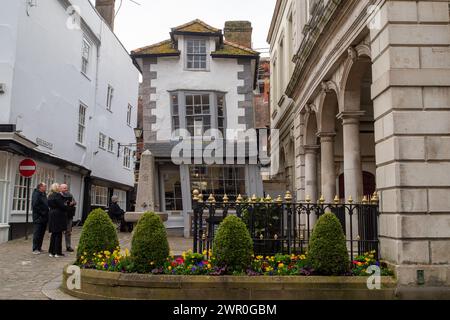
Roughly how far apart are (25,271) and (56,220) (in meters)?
2.07

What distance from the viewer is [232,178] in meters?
18.0

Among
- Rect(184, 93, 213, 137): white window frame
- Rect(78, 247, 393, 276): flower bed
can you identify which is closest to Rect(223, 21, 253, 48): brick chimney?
Rect(184, 93, 213, 137): white window frame

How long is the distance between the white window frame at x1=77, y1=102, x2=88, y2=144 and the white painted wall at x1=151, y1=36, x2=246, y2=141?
5.71 m

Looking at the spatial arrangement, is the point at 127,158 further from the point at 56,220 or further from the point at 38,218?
the point at 56,220

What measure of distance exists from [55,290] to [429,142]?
667 cm

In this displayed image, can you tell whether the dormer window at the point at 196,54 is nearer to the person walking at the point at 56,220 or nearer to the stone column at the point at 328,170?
the stone column at the point at 328,170

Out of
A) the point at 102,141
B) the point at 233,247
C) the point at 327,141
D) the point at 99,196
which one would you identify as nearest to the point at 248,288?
the point at 233,247

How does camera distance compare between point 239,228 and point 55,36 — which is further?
point 55,36

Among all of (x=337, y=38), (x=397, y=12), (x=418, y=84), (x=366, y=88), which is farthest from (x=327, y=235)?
(x=366, y=88)

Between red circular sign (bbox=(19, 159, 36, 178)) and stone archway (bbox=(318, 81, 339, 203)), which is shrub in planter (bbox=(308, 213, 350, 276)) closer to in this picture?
stone archway (bbox=(318, 81, 339, 203))

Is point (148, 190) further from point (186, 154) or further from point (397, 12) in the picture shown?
point (397, 12)

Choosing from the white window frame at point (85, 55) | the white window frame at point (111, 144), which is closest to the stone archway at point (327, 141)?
the white window frame at point (85, 55)

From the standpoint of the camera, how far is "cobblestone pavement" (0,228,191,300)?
23.9 ft

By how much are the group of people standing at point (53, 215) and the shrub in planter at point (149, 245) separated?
4668 mm
